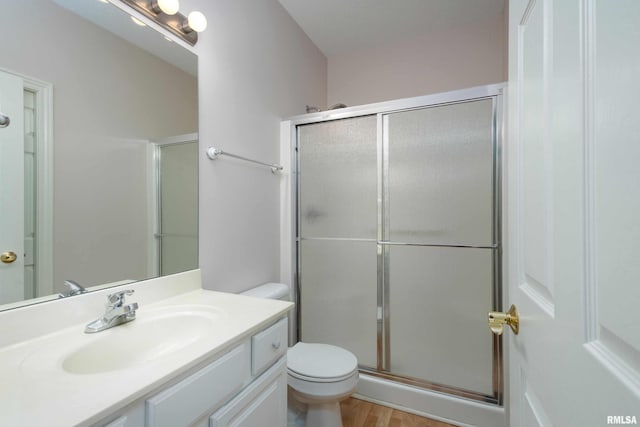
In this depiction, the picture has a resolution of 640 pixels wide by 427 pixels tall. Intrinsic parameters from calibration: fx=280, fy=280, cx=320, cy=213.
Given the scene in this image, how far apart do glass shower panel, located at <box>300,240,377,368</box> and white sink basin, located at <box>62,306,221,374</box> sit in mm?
1058

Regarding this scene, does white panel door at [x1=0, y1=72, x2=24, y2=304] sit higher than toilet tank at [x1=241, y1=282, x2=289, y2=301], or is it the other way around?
white panel door at [x1=0, y1=72, x2=24, y2=304]

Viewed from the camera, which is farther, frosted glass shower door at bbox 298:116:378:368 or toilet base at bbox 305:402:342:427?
frosted glass shower door at bbox 298:116:378:368

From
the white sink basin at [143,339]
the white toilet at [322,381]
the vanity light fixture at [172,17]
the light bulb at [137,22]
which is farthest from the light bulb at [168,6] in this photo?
the white toilet at [322,381]

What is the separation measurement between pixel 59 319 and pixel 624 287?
4.37ft

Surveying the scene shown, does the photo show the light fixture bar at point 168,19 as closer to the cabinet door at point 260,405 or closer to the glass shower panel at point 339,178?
the glass shower panel at point 339,178

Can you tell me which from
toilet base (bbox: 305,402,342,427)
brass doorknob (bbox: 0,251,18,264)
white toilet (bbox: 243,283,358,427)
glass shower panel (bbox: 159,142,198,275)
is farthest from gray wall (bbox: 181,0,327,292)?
toilet base (bbox: 305,402,342,427)

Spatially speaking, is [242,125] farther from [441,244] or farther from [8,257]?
[441,244]

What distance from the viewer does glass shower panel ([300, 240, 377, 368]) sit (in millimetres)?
1911

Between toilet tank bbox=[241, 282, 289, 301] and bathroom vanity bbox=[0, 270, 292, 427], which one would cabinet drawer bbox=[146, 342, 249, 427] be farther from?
toilet tank bbox=[241, 282, 289, 301]

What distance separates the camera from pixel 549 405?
50cm

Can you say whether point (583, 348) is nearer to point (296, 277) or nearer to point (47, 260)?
point (47, 260)

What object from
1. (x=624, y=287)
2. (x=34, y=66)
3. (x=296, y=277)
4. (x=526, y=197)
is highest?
(x=34, y=66)

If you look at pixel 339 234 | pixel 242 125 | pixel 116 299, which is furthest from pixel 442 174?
pixel 116 299

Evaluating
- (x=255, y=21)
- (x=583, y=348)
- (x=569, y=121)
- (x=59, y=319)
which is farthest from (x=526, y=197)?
(x=255, y=21)
